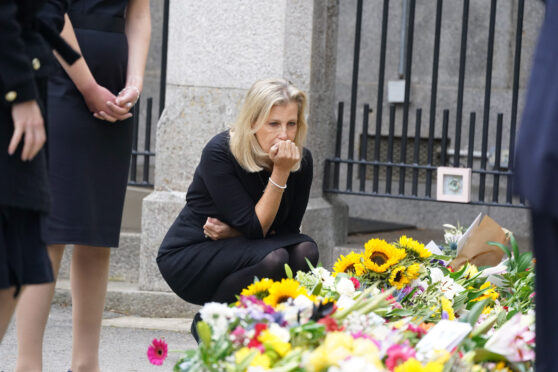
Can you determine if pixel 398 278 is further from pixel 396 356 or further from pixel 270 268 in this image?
pixel 396 356

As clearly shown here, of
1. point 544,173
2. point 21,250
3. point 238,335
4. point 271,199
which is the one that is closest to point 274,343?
point 238,335

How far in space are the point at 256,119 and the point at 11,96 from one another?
5.47 feet

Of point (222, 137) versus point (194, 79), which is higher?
point (194, 79)

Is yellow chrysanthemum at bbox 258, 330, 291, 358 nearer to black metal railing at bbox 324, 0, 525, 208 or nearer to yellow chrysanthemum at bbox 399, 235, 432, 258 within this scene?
yellow chrysanthemum at bbox 399, 235, 432, 258

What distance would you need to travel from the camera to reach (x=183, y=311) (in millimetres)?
4852

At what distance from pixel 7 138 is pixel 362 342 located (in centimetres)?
91

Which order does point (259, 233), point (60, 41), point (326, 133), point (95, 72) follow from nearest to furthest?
point (60, 41) → point (95, 72) → point (259, 233) → point (326, 133)

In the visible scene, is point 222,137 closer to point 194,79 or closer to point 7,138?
point 194,79

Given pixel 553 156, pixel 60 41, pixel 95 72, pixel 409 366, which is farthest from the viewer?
pixel 95 72

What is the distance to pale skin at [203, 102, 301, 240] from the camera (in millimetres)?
3527

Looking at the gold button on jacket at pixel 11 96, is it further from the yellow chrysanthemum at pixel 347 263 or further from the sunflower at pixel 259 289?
the yellow chrysanthemum at pixel 347 263

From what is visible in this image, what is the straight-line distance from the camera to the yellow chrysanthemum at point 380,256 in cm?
325

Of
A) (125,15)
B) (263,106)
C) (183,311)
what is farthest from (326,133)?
(125,15)

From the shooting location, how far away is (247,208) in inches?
141
